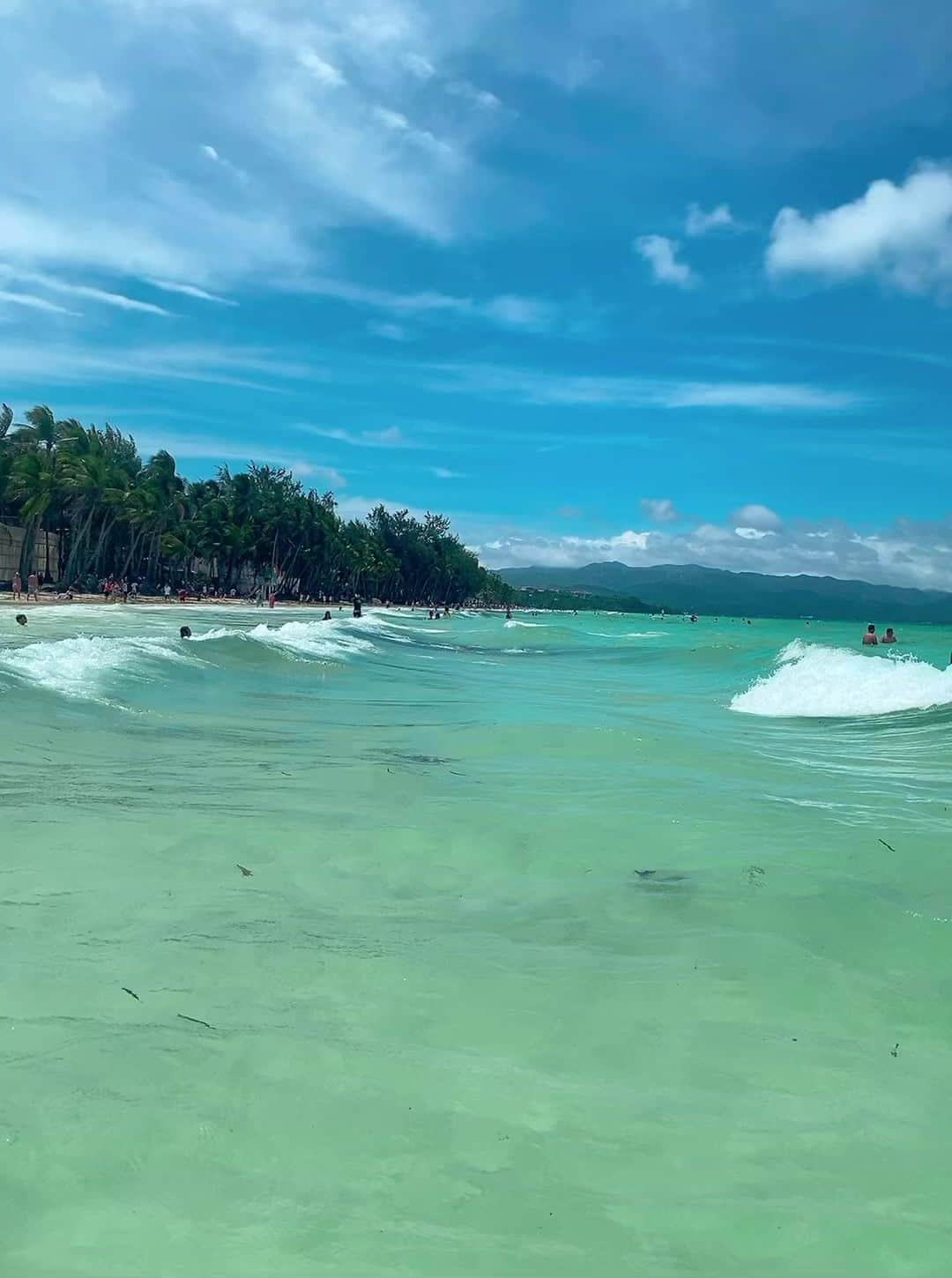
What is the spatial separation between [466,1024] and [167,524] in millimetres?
80643

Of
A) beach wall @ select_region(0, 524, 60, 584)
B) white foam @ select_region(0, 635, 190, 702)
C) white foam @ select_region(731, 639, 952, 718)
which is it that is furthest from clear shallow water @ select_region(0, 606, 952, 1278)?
beach wall @ select_region(0, 524, 60, 584)

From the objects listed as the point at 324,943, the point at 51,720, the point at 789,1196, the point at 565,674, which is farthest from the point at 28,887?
the point at 565,674

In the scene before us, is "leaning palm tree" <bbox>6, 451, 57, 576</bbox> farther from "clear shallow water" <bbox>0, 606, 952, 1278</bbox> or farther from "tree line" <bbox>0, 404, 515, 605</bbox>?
"clear shallow water" <bbox>0, 606, 952, 1278</bbox>

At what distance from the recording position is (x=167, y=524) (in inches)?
3132

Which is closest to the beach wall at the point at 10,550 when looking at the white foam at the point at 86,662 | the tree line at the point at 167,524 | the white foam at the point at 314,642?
the tree line at the point at 167,524

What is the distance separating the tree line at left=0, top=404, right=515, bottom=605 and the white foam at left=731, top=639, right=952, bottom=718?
49.3 meters

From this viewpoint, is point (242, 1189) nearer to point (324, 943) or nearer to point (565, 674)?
point (324, 943)

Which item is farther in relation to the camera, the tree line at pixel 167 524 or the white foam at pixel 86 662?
the tree line at pixel 167 524

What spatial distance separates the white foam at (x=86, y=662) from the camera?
1438 cm

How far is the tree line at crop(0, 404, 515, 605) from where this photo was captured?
62.6m

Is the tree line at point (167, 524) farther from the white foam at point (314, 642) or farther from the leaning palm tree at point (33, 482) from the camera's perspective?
the white foam at point (314, 642)

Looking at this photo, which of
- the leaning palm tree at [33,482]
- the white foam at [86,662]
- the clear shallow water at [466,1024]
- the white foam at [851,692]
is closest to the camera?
the clear shallow water at [466,1024]

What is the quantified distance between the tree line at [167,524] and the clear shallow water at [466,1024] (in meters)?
56.3

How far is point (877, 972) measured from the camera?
4.57 meters
